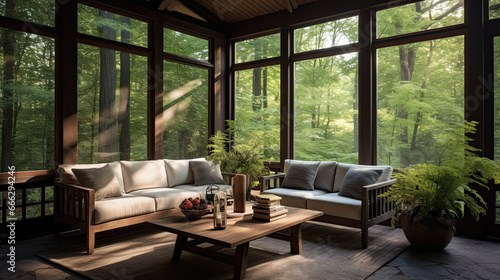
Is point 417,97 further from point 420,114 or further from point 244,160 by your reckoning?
point 244,160

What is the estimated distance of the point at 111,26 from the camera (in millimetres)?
4914

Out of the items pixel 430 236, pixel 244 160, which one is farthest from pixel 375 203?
pixel 244 160

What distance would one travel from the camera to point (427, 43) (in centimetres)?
475

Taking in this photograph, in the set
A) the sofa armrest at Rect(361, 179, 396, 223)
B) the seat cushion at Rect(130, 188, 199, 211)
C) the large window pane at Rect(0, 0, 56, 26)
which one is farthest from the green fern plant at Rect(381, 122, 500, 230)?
the large window pane at Rect(0, 0, 56, 26)

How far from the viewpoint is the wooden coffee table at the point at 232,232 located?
2629mm

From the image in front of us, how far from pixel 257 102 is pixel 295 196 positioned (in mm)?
2801

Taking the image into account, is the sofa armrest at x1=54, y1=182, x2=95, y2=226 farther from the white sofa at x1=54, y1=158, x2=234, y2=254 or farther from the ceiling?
the ceiling

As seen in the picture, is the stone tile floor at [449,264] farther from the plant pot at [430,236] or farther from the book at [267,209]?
the book at [267,209]

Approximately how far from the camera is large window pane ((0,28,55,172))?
3.96 metres

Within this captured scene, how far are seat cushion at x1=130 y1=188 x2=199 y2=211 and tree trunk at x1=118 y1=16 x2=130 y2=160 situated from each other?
0.89 metres

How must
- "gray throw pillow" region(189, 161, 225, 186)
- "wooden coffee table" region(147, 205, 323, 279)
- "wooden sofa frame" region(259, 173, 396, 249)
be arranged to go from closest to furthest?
"wooden coffee table" region(147, 205, 323, 279) → "wooden sofa frame" region(259, 173, 396, 249) → "gray throw pillow" region(189, 161, 225, 186)

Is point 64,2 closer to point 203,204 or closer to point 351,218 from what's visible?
point 203,204

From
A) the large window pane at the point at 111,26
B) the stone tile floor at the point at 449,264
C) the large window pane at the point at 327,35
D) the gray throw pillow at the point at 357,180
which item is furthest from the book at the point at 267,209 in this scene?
the large window pane at the point at 111,26

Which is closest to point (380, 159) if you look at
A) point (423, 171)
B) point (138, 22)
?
point (423, 171)
